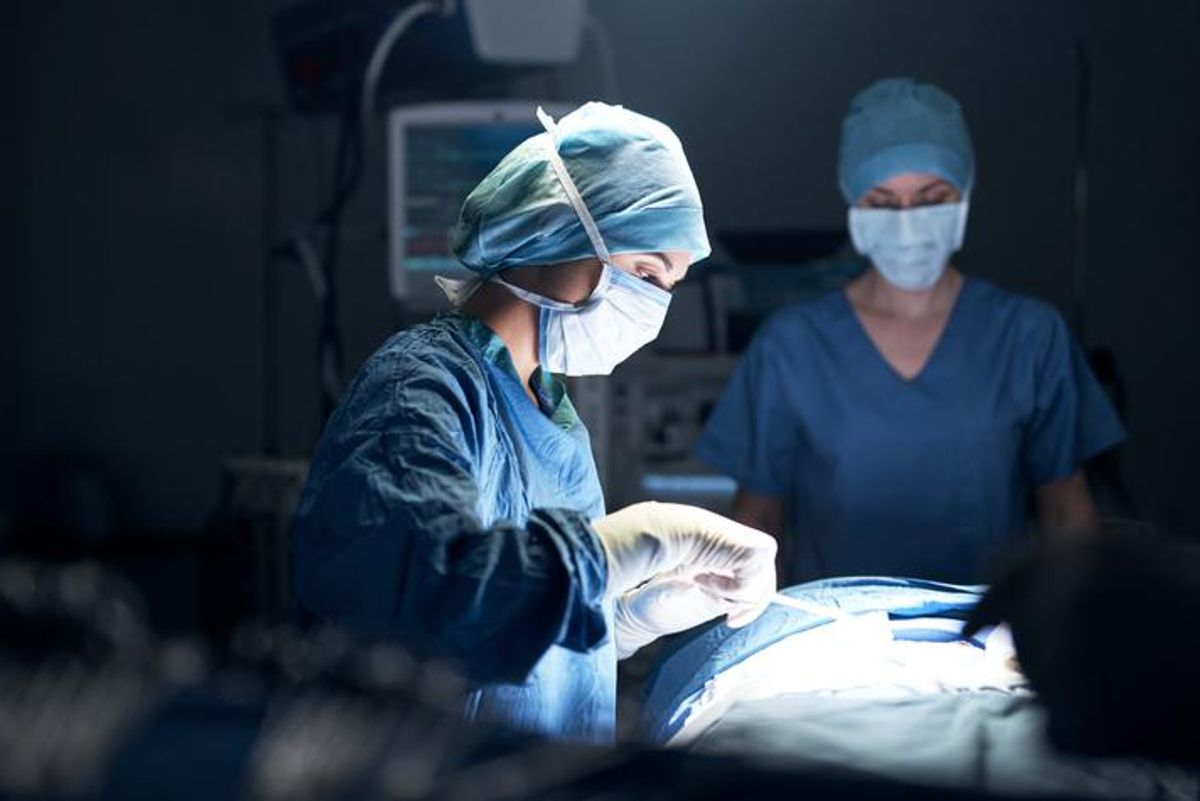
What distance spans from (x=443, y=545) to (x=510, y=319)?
0.37 metres

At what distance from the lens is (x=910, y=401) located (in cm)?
224

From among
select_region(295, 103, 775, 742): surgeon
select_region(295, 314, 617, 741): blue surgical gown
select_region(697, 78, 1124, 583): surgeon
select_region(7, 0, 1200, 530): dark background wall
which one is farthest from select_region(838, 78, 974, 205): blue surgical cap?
select_region(7, 0, 1200, 530): dark background wall

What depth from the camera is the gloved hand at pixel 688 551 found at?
4.23 feet

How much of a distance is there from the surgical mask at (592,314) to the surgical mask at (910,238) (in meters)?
0.80

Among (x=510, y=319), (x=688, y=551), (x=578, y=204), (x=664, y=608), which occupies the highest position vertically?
(x=578, y=204)

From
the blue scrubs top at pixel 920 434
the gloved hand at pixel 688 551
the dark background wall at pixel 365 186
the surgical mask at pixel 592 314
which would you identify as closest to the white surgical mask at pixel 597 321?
the surgical mask at pixel 592 314

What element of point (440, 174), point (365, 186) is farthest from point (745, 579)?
point (365, 186)

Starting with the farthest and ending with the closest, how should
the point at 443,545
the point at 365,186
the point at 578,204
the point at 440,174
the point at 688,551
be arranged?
the point at 365,186 → the point at 440,174 → the point at 578,204 → the point at 688,551 → the point at 443,545

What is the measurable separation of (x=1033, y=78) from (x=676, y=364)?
1.38 m

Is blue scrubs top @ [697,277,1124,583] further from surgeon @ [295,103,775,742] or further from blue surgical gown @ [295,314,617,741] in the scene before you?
blue surgical gown @ [295,314,617,741]

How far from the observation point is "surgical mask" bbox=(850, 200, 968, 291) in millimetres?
2248

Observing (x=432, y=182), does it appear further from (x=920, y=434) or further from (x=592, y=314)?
(x=592, y=314)

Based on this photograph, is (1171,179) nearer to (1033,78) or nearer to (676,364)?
(1033,78)

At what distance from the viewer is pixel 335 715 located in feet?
2.01
